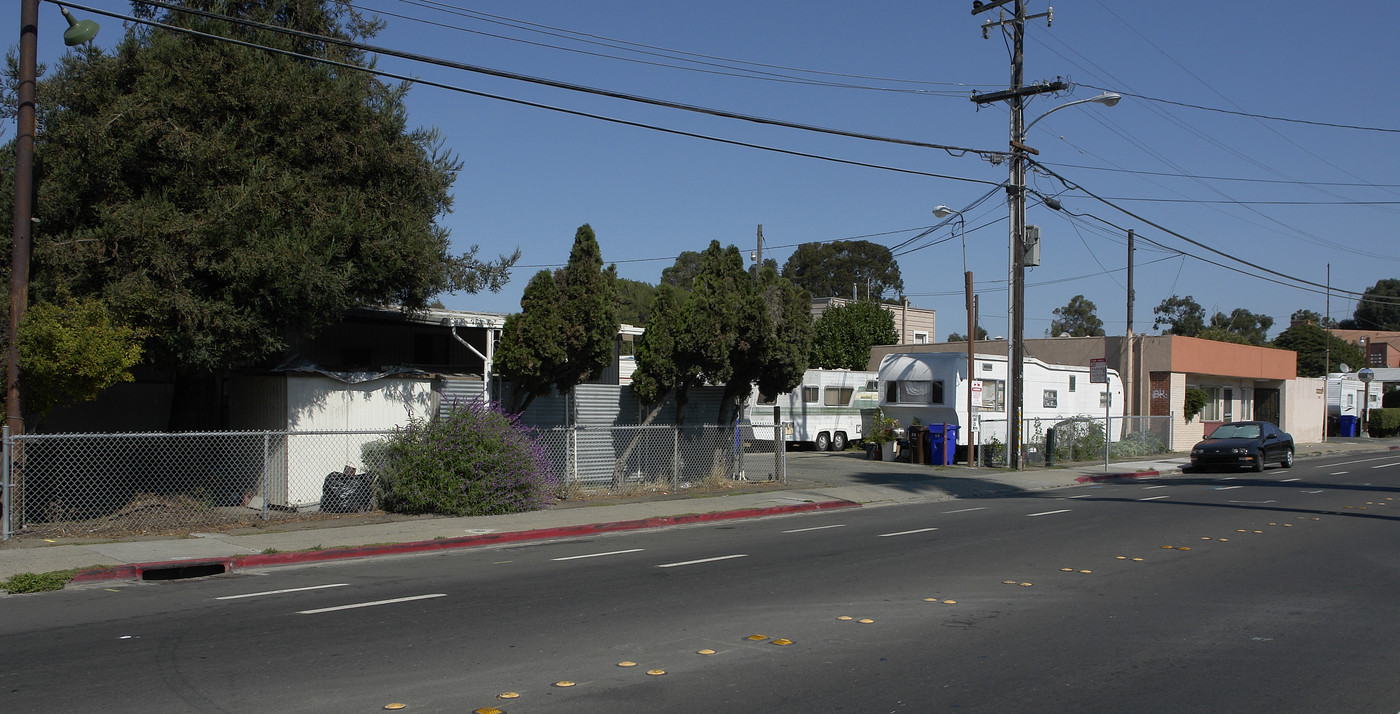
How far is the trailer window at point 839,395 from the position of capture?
111ft

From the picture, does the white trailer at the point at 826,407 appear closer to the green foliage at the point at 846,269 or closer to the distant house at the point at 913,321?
the distant house at the point at 913,321

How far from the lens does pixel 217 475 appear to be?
16281 mm

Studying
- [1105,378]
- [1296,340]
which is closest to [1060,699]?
[1105,378]

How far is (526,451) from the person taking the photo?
16.6 m

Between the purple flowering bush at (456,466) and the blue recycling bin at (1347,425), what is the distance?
51.2 metres

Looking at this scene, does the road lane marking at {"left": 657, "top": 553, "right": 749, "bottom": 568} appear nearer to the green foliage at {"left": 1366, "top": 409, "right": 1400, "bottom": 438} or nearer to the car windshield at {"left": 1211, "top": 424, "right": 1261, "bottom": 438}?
the car windshield at {"left": 1211, "top": 424, "right": 1261, "bottom": 438}

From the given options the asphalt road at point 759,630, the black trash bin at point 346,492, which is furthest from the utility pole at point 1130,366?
the black trash bin at point 346,492

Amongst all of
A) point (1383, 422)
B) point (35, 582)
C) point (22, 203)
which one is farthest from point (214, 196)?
point (1383, 422)

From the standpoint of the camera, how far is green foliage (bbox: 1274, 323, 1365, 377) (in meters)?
71.4

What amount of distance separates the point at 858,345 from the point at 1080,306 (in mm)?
76366

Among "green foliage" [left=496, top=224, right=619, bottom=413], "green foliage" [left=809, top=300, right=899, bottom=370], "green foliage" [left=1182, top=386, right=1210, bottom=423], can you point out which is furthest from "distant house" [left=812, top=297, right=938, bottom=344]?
"green foliage" [left=496, top=224, right=619, bottom=413]

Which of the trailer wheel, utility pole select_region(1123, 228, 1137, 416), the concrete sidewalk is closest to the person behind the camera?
the concrete sidewalk

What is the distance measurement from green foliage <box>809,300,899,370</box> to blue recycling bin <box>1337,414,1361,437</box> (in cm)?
2554

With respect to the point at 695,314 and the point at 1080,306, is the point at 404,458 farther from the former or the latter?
the point at 1080,306
